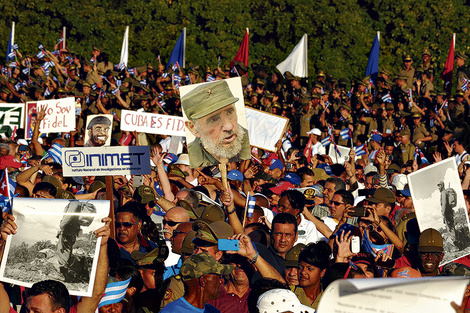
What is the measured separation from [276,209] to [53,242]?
11.5ft

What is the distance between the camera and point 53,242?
203 inches

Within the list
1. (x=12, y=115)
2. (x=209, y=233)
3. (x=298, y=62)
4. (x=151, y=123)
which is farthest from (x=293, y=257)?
(x=298, y=62)

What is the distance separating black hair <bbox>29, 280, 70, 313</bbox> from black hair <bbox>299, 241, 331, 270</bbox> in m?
1.83

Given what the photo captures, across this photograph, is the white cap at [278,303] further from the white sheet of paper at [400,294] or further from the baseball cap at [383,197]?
the baseball cap at [383,197]

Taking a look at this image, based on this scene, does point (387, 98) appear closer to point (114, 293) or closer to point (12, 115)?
point (12, 115)

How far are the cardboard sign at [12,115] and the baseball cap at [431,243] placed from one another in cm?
863

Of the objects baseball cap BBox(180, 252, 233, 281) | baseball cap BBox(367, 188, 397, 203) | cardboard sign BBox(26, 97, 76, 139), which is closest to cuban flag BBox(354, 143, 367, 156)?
cardboard sign BBox(26, 97, 76, 139)

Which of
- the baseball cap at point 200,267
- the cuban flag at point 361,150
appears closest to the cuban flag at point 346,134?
the cuban flag at point 361,150

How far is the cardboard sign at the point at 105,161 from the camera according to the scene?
695 cm

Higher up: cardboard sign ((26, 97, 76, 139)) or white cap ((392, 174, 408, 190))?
cardboard sign ((26, 97, 76, 139))

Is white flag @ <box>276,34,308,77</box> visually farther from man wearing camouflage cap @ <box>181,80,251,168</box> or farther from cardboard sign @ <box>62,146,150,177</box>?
cardboard sign @ <box>62,146,150,177</box>

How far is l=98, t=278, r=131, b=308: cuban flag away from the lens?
5180 millimetres

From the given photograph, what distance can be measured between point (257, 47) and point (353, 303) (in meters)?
24.9

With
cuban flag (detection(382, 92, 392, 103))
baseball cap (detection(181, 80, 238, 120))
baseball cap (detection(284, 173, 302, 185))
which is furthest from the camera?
cuban flag (detection(382, 92, 392, 103))
